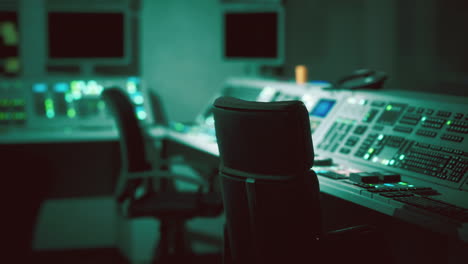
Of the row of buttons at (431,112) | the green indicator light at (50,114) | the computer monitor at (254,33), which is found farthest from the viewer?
the green indicator light at (50,114)

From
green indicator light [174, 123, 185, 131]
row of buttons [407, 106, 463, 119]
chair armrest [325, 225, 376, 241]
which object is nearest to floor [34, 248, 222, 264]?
green indicator light [174, 123, 185, 131]

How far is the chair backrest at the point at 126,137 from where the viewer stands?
315 centimetres

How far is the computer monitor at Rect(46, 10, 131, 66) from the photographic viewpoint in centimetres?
413

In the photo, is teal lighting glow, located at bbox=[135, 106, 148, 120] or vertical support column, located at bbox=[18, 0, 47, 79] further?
vertical support column, located at bbox=[18, 0, 47, 79]

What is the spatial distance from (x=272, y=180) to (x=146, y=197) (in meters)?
1.61

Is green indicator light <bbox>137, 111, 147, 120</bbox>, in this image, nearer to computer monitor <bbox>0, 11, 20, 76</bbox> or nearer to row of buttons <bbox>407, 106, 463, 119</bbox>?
computer monitor <bbox>0, 11, 20, 76</bbox>

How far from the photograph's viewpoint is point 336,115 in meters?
2.96

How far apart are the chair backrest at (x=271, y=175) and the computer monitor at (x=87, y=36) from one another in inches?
94.1

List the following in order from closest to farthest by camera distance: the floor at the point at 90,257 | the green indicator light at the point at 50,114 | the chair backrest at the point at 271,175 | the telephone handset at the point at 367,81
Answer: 1. the chair backrest at the point at 271,175
2. the telephone handset at the point at 367,81
3. the floor at the point at 90,257
4. the green indicator light at the point at 50,114

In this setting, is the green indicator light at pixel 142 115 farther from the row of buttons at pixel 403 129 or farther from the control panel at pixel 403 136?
the row of buttons at pixel 403 129

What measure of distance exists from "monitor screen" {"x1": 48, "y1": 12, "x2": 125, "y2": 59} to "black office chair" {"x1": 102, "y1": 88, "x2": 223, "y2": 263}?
3.31ft

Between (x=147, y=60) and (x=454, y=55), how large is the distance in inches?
82.6

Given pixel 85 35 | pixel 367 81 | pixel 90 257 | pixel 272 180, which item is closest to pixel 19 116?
pixel 85 35

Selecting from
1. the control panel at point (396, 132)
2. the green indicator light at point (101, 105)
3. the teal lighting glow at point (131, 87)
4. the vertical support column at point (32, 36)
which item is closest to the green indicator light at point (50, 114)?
the green indicator light at point (101, 105)
